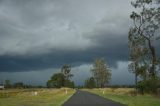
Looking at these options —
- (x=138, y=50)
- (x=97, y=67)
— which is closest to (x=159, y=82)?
(x=138, y=50)

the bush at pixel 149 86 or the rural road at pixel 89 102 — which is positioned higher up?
the bush at pixel 149 86

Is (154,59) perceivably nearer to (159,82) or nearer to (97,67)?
(159,82)

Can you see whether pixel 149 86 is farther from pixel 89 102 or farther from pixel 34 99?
pixel 89 102

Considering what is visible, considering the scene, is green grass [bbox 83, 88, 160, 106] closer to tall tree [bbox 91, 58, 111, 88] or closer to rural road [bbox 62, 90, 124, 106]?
rural road [bbox 62, 90, 124, 106]

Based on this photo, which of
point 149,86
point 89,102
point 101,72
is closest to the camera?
point 89,102

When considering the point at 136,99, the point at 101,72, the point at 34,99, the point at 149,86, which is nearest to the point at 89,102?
the point at 136,99

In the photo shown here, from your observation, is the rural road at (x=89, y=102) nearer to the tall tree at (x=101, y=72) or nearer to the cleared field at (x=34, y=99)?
the cleared field at (x=34, y=99)

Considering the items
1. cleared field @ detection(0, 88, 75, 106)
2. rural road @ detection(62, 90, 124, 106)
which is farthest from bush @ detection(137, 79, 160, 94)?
rural road @ detection(62, 90, 124, 106)

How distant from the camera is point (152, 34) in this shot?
59344 millimetres

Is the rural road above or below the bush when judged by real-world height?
below

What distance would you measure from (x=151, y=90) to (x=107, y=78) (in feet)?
344

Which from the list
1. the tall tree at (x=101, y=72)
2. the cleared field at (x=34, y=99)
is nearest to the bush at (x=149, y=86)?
the cleared field at (x=34, y=99)

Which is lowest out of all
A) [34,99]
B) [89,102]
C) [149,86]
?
[89,102]

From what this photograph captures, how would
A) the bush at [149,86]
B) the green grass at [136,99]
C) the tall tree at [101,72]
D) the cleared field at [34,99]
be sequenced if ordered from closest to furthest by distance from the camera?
the green grass at [136,99] < the cleared field at [34,99] < the bush at [149,86] < the tall tree at [101,72]
